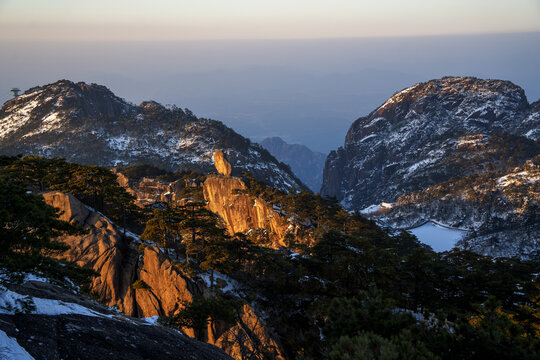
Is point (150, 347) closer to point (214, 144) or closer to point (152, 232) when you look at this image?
point (152, 232)

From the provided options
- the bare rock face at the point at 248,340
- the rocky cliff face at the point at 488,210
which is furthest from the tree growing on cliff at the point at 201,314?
the rocky cliff face at the point at 488,210

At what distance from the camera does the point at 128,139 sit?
171m

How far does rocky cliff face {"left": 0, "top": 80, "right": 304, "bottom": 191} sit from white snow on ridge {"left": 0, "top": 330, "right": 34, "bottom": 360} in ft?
386

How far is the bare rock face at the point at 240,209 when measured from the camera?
2368 inches

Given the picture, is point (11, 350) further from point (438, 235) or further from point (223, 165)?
point (438, 235)

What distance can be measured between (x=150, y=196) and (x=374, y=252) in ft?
206

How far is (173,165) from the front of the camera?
152125mm

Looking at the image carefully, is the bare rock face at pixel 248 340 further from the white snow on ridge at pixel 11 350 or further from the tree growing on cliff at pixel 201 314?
the white snow on ridge at pixel 11 350

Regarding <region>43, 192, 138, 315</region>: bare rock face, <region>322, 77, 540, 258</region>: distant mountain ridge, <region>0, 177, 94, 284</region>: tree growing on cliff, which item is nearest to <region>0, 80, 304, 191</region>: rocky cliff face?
<region>322, 77, 540, 258</region>: distant mountain ridge

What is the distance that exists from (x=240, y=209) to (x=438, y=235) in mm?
81359

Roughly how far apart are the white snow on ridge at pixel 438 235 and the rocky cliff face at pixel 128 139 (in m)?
50.8

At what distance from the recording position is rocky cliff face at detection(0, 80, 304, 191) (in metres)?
149

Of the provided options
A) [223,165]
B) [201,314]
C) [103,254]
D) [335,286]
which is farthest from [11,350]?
[223,165]

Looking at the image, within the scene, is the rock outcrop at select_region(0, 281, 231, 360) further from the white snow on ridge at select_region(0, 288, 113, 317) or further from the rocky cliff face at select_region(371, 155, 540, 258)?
the rocky cliff face at select_region(371, 155, 540, 258)
